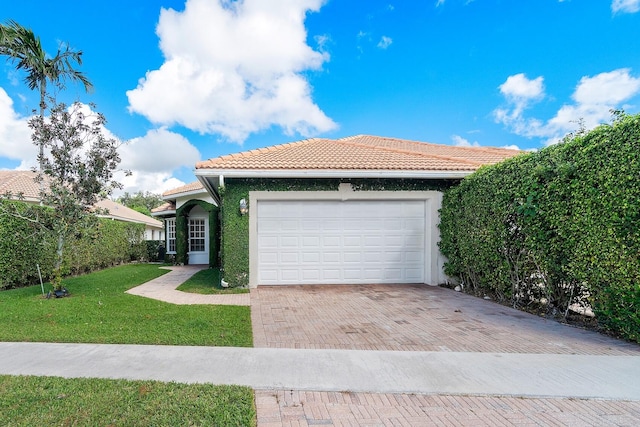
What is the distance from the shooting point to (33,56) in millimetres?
12961

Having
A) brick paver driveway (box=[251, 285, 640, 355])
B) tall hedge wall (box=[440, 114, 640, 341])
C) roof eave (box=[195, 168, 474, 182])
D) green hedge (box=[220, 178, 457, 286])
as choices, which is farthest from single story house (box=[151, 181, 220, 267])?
tall hedge wall (box=[440, 114, 640, 341])

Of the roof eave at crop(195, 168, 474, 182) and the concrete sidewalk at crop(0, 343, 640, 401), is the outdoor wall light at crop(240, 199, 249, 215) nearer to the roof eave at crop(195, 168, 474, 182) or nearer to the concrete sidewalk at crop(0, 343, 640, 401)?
the roof eave at crop(195, 168, 474, 182)

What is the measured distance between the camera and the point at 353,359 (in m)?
4.32

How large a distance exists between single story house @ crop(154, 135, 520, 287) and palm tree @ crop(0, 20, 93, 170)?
893cm

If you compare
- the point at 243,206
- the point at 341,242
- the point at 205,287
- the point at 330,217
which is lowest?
the point at 205,287

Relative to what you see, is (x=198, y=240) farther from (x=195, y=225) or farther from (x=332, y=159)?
(x=332, y=159)

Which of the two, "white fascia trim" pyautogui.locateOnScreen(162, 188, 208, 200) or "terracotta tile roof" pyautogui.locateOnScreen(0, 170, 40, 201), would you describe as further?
"white fascia trim" pyautogui.locateOnScreen(162, 188, 208, 200)

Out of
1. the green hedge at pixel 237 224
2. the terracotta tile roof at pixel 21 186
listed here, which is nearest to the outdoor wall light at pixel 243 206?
the green hedge at pixel 237 224

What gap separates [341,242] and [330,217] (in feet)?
2.77

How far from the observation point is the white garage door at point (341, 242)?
998 cm

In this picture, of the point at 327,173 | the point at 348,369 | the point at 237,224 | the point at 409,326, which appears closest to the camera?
the point at 348,369

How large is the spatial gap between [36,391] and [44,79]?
44.7 ft

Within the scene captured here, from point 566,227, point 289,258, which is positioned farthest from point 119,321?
point 566,227

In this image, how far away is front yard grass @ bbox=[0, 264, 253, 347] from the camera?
503 centimetres
